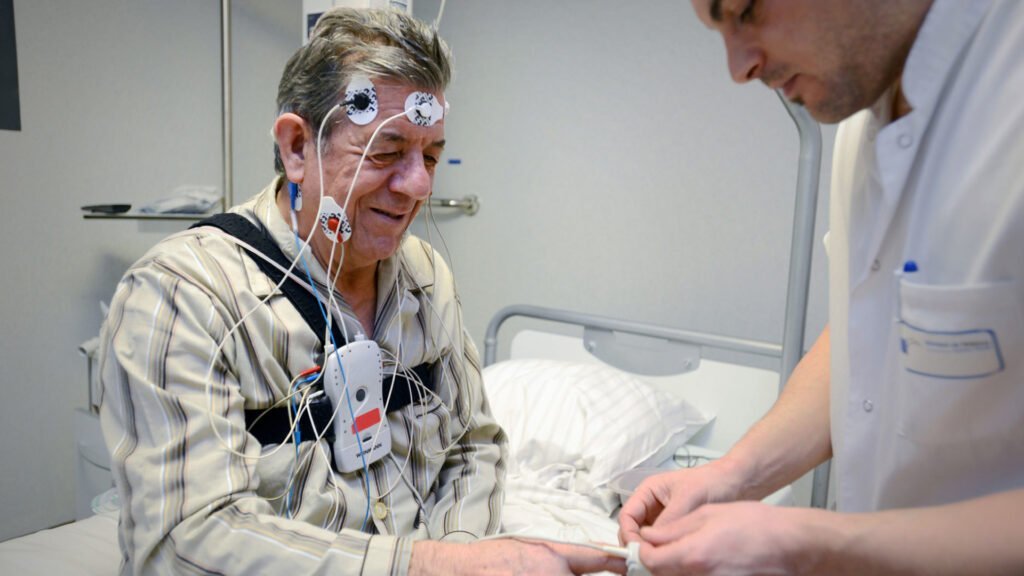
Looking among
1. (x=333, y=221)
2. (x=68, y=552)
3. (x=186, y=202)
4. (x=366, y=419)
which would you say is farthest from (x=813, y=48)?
(x=186, y=202)

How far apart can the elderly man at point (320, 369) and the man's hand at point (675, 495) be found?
71 millimetres

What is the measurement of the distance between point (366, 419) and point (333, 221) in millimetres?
347

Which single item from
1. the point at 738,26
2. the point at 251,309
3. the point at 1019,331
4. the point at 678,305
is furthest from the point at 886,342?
the point at 678,305

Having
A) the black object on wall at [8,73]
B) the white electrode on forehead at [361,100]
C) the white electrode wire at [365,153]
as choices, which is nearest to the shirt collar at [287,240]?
the white electrode wire at [365,153]

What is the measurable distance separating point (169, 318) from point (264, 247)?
215 millimetres

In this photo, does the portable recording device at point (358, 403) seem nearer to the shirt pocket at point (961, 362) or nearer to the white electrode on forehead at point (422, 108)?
the white electrode on forehead at point (422, 108)

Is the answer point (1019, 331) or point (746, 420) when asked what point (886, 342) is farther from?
point (746, 420)

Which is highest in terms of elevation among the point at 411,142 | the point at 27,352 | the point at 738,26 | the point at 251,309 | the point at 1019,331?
the point at 738,26

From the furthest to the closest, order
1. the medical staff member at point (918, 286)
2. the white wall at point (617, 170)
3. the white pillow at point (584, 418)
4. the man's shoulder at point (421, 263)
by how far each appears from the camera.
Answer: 1. the white wall at point (617, 170)
2. the white pillow at point (584, 418)
3. the man's shoulder at point (421, 263)
4. the medical staff member at point (918, 286)

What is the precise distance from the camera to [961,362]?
0.78 metres

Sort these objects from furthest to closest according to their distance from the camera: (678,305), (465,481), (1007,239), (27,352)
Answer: (678,305)
(27,352)
(465,481)
(1007,239)

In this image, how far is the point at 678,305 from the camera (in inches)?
106

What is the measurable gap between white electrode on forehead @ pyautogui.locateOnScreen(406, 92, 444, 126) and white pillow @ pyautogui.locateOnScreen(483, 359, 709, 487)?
0.93m

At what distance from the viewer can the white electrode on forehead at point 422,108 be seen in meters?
1.26
